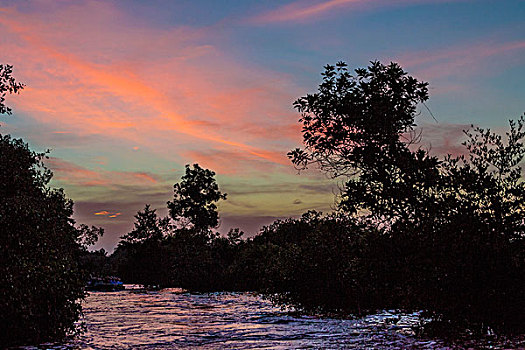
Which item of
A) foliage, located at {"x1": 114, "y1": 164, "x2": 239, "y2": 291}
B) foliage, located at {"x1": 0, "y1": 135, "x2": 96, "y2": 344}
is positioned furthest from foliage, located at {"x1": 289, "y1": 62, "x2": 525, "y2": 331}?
foliage, located at {"x1": 114, "y1": 164, "x2": 239, "y2": 291}

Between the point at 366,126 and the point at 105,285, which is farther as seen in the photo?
the point at 105,285

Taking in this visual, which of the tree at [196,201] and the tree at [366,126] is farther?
the tree at [196,201]

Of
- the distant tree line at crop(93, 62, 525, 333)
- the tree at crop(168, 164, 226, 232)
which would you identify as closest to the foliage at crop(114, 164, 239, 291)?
the tree at crop(168, 164, 226, 232)

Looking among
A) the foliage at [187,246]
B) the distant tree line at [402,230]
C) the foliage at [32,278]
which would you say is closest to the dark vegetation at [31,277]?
the foliage at [32,278]

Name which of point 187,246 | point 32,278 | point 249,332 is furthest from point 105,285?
point 32,278

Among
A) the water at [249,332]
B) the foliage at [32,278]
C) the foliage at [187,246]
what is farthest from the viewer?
the foliage at [187,246]

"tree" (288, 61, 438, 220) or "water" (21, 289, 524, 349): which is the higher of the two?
"tree" (288, 61, 438, 220)

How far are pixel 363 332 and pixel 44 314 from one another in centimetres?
1204

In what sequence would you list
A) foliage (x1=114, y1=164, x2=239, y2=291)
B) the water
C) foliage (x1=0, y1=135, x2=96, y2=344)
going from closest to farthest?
foliage (x1=0, y1=135, x2=96, y2=344)
the water
foliage (x1=114, y1=164, x2=239, y2=291)

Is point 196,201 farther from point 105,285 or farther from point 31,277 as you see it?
point 31,277

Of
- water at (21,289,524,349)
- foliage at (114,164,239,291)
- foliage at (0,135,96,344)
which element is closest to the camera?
foliage at (0,135,96,344)

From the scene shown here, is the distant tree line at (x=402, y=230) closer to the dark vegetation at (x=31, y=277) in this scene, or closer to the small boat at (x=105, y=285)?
the dark vegetation at (x=31, y=277)

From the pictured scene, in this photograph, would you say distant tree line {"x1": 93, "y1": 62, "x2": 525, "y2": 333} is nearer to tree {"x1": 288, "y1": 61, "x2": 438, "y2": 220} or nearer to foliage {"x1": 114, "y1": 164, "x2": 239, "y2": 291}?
tree {"x1": 288, "y1": 61, "x2": 438, "y2": 220}

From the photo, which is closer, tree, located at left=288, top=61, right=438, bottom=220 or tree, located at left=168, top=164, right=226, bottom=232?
tree, located at left=288, top=61, right=438, bottom=220
